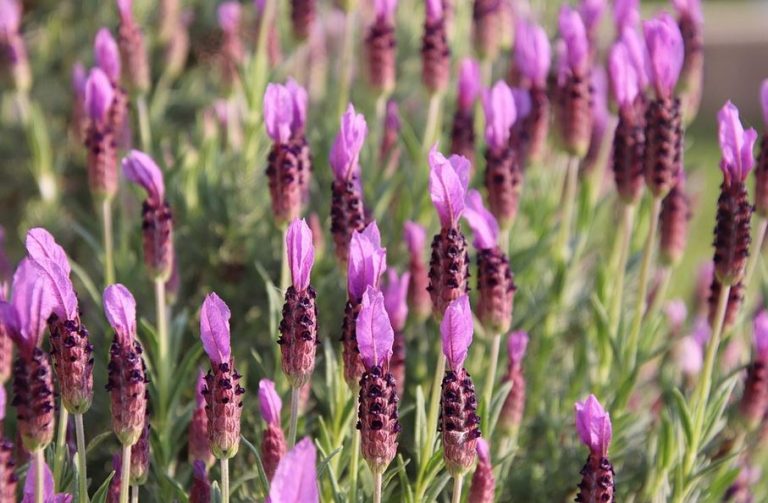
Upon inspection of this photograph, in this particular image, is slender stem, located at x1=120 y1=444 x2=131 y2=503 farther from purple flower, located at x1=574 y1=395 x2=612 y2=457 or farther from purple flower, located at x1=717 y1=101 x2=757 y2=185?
purple flower, located at x1=717 y1=101 x2=757 y2=185

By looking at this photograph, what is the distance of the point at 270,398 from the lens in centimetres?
118

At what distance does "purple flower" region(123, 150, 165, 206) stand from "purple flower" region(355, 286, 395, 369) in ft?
1.44

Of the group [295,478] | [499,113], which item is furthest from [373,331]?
[499,113]

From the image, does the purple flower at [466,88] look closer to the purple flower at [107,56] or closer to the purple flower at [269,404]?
the purple flower at [107,56]

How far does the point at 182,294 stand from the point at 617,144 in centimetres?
78

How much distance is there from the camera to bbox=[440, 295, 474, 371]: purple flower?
39.4 inches

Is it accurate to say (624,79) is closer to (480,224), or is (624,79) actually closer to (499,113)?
(499,113)

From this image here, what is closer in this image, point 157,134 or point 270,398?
point 270,398

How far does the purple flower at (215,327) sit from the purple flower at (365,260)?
12 cm

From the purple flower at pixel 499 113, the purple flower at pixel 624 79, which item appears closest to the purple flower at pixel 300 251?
the purple flower at pixel 499 113

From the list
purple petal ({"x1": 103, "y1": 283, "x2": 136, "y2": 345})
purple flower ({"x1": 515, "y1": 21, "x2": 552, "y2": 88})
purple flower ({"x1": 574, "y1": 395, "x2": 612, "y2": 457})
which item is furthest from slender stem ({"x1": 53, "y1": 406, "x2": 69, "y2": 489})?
A: purple flower ({"x1": 515, "y1": 21, "x2": 552, "y2": 88})

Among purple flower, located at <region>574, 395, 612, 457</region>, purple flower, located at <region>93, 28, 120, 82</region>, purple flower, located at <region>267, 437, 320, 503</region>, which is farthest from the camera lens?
purple flower, located at <region>93, 28, 120, 82</region>

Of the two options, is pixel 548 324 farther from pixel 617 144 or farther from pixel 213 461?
pixel 213 461

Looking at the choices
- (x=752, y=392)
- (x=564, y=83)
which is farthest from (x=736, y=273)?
(x=564, y=83)
